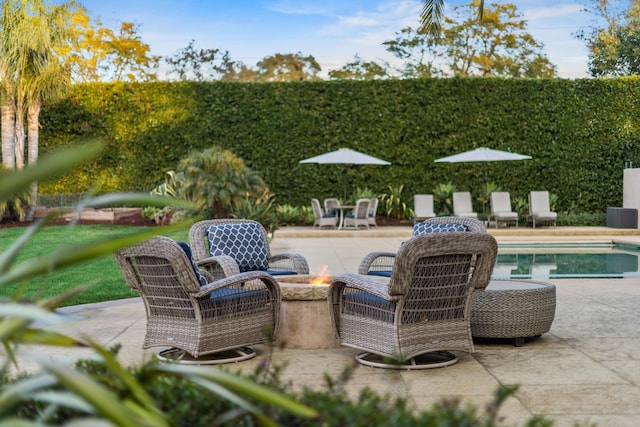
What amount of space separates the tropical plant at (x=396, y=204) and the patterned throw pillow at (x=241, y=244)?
11045 millimetres

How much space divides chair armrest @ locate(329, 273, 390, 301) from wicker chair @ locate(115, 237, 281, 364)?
376 millimetres

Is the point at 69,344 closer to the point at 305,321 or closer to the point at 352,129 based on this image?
the point at 305,321

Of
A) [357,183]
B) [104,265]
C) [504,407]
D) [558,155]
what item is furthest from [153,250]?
[558,155]

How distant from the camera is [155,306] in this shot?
187 inches

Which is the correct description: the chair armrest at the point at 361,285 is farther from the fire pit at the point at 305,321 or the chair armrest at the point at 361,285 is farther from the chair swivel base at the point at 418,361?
the chair swivel base at the point at 418,361

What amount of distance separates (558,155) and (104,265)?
11.5 metres

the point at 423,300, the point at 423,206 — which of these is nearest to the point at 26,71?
the point at 423,206

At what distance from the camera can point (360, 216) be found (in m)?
15.8

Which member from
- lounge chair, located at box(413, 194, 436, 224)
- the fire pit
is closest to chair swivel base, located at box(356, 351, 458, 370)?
the fire pit

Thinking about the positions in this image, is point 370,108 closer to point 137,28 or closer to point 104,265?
point 104,265

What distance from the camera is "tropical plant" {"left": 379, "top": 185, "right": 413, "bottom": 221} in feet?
57.0

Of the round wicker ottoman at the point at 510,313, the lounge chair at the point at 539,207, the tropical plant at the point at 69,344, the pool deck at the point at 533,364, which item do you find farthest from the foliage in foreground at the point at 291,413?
the lounge chair at the point at 539,207

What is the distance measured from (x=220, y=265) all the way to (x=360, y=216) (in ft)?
33.4

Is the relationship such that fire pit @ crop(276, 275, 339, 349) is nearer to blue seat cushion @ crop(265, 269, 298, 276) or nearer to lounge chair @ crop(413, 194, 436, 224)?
blue seat cushion @ crop(265, 269, 298, 276)
